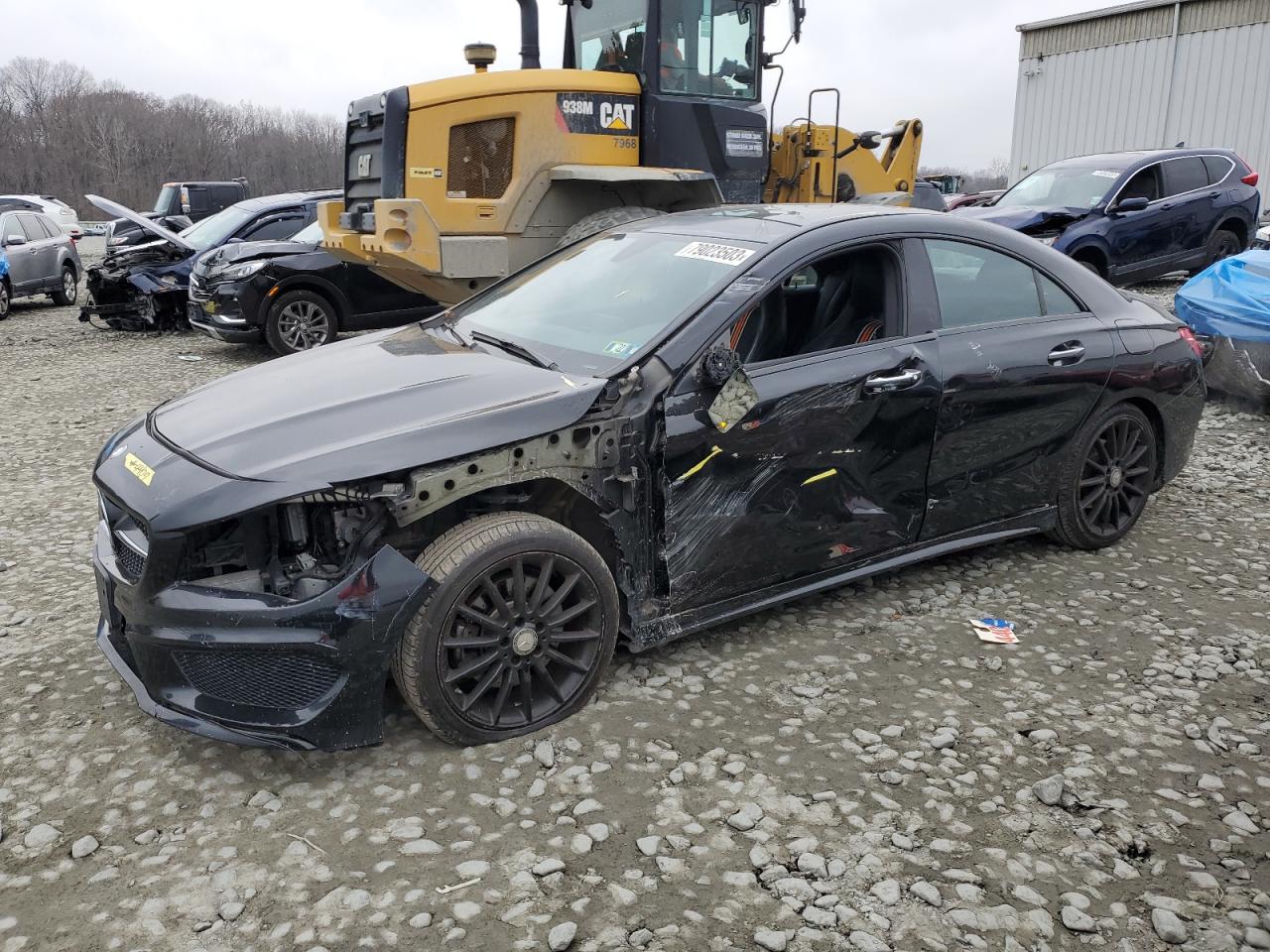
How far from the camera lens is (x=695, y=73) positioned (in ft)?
26.7

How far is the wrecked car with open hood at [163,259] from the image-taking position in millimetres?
11609

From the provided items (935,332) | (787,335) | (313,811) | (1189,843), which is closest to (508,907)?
(313,811)

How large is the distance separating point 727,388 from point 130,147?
74603 mm

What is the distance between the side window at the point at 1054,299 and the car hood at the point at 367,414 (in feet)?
7.40

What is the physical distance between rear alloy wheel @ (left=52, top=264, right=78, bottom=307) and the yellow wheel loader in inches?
370

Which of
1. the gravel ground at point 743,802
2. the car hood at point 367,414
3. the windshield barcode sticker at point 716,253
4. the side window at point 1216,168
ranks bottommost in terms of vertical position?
the gravel ground at point 743,802

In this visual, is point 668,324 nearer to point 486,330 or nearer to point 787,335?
point 787,335

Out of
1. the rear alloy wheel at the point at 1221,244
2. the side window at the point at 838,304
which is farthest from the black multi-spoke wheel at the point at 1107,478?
the rear alloy wheel at the point at 1221,244

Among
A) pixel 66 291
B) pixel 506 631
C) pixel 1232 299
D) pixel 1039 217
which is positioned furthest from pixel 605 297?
pixel 66 291

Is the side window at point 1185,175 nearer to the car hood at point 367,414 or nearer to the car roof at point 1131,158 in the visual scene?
the car roof at point 1131,158

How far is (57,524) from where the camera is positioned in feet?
17.1

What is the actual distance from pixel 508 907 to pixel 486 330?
2.27 metres

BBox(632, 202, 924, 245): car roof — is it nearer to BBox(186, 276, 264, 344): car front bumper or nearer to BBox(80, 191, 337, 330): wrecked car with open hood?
BBox(186, 276, 264, 344): car front bumper

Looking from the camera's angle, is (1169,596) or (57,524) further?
(57,524)
